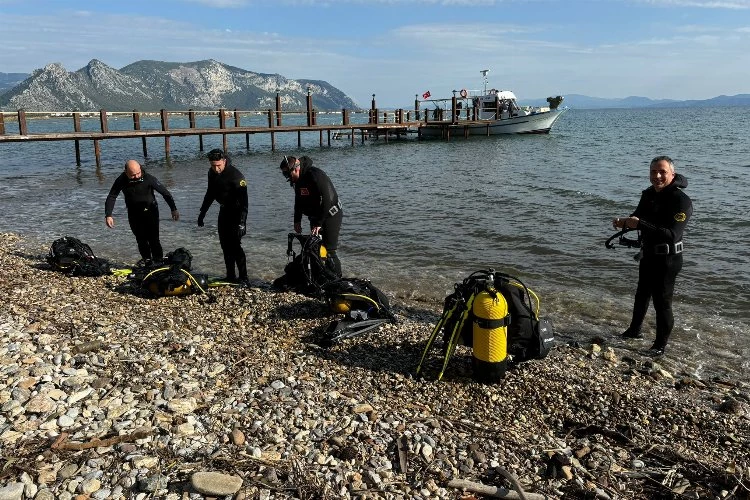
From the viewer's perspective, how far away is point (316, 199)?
736 centimetres

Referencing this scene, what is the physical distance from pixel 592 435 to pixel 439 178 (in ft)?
63.1

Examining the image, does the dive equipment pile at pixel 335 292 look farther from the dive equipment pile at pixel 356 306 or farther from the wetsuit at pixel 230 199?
the wetsuit at pixel 230 199

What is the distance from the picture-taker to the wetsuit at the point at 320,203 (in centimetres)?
727

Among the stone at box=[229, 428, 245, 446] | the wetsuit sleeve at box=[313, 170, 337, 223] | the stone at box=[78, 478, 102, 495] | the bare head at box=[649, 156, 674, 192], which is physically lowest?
the stone at box=[229, 428, 245, 446]

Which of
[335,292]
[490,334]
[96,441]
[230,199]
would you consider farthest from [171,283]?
[490,334]

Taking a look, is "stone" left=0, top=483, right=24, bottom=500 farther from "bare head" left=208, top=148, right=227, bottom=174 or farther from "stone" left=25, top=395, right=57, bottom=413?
"bare head" left=208, top=148, right=227, bottom=174

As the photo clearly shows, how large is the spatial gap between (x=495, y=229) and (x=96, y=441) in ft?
35.3

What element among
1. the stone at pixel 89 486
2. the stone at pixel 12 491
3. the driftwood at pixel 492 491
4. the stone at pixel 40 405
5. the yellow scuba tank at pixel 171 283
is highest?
the yellow scuba tank at pixel 171 283

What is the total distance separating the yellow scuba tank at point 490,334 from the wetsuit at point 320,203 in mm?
3075

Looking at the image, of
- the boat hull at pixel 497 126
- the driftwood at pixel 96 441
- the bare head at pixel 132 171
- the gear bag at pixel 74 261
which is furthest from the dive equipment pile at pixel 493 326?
the boat hull at pixel 497 126

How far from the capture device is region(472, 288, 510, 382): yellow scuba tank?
470cm

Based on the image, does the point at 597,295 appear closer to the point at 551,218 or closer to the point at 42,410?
the point at 551,218

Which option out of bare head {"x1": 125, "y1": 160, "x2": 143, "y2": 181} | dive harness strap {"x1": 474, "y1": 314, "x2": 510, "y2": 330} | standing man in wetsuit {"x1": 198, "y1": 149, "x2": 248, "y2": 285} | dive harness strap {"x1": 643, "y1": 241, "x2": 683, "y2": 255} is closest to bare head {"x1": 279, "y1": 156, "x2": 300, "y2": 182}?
standing man in wetsuit {"x1": 198, "y1": 149, "x2": 248, "y2": 285}

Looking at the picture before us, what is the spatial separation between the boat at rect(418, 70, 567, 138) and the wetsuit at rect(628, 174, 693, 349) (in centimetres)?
4061
